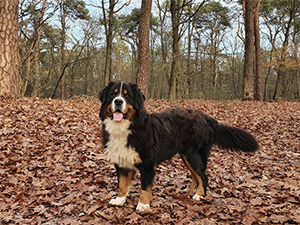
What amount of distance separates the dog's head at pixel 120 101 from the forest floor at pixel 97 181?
4.83 feet

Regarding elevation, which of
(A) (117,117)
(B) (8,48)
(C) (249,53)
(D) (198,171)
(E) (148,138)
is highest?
(C) (249,53)

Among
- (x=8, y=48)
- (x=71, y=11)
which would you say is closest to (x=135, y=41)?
(x=71, y=11)

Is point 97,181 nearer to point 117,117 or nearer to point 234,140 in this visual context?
point 117,117

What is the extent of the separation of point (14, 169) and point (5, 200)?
1006 millimetres

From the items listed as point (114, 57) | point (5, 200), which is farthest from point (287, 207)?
point (114, 57)

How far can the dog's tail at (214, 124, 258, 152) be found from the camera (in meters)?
4.04

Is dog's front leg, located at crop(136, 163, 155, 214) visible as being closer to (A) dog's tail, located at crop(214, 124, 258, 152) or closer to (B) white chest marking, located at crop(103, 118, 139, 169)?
(B) white chest marking, located at crop(103, 118, 139, 169)

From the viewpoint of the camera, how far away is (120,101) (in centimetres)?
311

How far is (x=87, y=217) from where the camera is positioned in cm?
324

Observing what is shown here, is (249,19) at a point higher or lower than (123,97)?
higher

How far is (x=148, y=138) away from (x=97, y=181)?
170 centimetres

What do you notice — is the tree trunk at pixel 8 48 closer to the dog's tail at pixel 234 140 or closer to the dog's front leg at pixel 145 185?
the dog's front leg at pixel 145 185

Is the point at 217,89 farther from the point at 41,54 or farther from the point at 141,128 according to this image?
the point at 141,128

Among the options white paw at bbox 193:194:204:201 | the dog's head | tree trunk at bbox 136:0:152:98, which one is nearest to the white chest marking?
the dog's head
